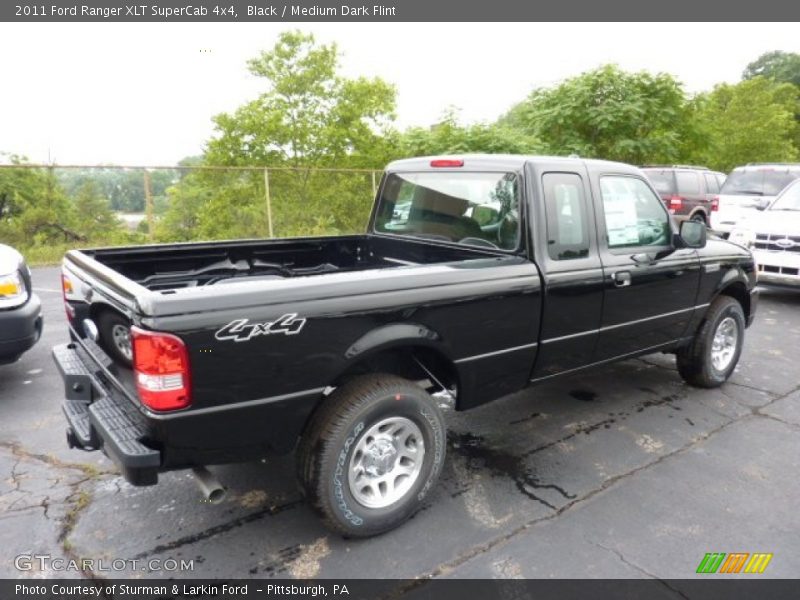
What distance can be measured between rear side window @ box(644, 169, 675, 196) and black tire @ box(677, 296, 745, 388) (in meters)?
10.9

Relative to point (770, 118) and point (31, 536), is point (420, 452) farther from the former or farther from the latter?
point (770, 118)

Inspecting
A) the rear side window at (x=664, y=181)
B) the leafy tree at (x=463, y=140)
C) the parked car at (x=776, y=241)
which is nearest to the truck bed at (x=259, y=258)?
the parked car at (x=776, y=241)

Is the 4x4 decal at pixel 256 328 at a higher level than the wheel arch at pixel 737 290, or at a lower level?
higher

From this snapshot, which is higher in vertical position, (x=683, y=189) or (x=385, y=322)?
(x=683, y=189)

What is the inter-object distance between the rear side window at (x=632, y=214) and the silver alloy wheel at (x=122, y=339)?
9.71 feet

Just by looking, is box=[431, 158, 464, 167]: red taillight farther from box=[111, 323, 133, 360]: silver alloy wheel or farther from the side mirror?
box=[111, 323, 133, 360]: silver alloy wheel

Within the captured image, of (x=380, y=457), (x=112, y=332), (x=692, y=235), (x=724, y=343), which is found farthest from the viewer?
(x=724, y=343)

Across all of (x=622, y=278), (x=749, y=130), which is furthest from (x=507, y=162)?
(x=749, y=130)

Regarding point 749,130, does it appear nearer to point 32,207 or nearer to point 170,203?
point 170,203

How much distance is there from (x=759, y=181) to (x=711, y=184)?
4.16 meters

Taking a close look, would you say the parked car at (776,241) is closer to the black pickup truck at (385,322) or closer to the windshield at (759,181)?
the windshield at (759,181)

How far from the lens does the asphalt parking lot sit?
8.82 feet

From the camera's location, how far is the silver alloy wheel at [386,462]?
278 cm

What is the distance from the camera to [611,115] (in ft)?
46.8
